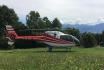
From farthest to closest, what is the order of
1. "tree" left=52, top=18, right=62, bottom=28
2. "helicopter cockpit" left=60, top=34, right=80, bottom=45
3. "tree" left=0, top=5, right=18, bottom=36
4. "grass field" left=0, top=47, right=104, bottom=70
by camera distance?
"tree" left=52, top=18, right=62, bottom=28 → "tree" left=0, top=5, right=18, bottom=36 → "helicopter cockpit" left=60, top=34, right=80, bottom=45 → "grass field" left=0, top=47, right=104, bottom=70

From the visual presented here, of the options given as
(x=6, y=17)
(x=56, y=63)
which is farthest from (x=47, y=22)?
(x=56, y=63)

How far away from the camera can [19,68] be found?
9148mm

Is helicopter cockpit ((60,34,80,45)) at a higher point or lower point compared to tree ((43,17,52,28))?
lower

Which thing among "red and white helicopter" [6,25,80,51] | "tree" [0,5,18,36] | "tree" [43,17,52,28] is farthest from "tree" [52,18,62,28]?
"red and white helicopter" [6,25,80,51]

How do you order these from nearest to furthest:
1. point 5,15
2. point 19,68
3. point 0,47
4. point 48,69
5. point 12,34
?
1. point 48,69
2. point 19,68
3. point 12,34
4. point 0,47
5. point 5,15

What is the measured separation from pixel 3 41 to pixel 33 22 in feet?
76.7

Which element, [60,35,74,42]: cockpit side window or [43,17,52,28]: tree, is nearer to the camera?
[60,35,74,42]: cockpit side window

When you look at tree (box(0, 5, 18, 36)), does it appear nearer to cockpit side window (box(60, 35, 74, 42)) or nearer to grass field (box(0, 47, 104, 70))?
cockpit side window (box(60, 35, 74, 42))

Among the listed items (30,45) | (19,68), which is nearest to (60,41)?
(19,68)

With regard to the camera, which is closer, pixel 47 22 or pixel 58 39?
pixel 58 39

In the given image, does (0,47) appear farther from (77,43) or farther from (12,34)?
(77,43)

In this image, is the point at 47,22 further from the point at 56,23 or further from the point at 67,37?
the point at 67,37

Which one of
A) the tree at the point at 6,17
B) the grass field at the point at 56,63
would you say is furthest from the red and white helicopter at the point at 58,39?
the tree at the point at 6,17

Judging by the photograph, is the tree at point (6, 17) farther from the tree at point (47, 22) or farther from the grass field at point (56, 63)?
the grass field at point (56, 63)
